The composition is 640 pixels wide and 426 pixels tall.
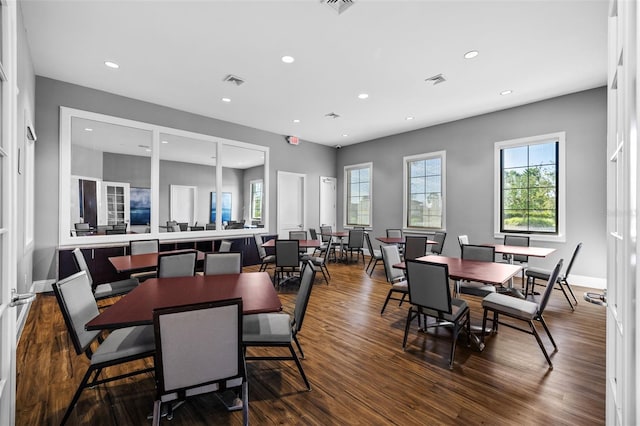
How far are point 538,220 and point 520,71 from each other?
2.95 meters

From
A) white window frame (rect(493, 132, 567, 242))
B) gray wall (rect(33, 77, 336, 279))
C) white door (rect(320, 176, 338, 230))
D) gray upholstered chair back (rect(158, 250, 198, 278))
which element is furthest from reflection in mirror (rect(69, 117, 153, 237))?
white window frame (rect(493, 132, 567, 242))

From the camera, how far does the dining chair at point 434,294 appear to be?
2465 millimetres

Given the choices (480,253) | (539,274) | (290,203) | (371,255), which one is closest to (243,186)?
(290,203)

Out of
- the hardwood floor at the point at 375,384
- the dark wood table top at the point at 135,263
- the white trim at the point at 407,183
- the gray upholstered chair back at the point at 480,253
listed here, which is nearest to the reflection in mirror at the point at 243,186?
the white trim at the point at 407,183

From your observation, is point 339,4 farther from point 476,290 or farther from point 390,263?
point 476,290

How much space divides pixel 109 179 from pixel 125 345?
5814 mm

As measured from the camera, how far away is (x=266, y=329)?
2.08m

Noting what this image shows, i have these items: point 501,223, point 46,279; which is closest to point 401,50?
point 501,223

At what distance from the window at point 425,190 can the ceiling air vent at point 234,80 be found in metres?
4.71

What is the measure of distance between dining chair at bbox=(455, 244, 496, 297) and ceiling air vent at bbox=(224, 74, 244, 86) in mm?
4231

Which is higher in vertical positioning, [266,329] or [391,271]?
[391,271]

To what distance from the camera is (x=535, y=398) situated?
205 centimetres

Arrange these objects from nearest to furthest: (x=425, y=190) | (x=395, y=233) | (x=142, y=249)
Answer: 1. (x=142, y=249)
2. (x=395, y=233)
3. (x=425, y=190)

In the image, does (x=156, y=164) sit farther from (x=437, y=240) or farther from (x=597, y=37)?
(x=597, y=37)
